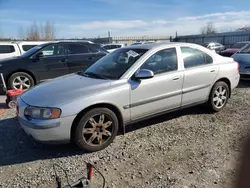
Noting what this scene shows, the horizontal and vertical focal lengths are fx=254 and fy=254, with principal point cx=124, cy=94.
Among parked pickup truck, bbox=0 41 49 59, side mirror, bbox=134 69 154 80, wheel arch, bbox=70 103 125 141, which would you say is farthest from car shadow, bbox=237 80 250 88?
parked pickup truck, bbox=0 41 49 59

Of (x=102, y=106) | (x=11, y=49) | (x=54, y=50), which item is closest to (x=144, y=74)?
(x=102, y=106)

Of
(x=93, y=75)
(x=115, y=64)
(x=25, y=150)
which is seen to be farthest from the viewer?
(x=115, y=64)

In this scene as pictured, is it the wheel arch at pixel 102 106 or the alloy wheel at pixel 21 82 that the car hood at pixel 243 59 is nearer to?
the wheel arch at pixel 102 106

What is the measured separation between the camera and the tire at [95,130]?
353 cm

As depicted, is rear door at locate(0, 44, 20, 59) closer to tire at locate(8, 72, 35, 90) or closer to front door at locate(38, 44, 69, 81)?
front door at locate(38, 44, 69, 81)

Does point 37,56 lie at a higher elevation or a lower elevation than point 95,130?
higher

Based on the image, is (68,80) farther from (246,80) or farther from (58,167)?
(246,80)

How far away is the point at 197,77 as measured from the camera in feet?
15.5

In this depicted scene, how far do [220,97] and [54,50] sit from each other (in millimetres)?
5248

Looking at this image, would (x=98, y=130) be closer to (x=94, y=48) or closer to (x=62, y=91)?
(x=62, y=91)

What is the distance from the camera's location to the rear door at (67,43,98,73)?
323 inches

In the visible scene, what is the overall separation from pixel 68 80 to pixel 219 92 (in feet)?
10.0

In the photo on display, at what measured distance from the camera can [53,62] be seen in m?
7.80

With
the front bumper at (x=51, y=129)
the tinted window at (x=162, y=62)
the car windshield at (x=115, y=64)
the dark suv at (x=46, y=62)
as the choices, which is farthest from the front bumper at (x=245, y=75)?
the front bumper at (x=51, y=129)
